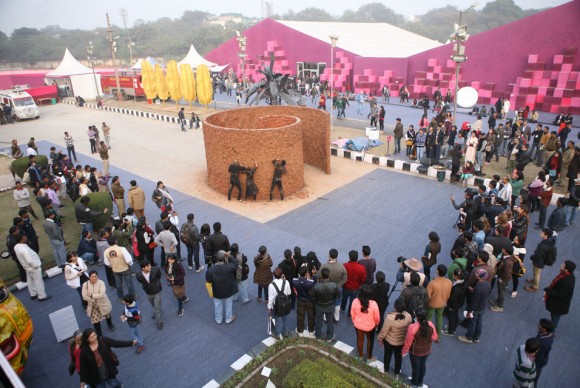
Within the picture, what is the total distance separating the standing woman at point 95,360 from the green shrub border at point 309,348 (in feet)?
5.35

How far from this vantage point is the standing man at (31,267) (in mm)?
7211

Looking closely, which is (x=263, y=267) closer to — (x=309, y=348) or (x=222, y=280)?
(x=222, y=280)

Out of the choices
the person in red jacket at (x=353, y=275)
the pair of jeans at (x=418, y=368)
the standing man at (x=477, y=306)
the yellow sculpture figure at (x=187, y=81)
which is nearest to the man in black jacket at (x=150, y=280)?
the person in red jacket at (x=353, y=275)

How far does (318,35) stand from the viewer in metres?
35.2

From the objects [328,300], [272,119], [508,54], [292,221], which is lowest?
[292,221]

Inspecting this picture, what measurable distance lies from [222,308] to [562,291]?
555 cm

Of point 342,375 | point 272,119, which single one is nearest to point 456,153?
point 272,119

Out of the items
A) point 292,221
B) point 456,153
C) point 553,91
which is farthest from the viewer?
point 553,91

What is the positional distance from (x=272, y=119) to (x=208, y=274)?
34.0 feet

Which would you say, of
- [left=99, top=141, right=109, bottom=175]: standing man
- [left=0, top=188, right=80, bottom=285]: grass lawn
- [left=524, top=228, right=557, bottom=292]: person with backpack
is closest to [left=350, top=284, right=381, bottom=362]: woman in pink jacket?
[left=524, top=228, right=557, bottom=292]: person with backpack

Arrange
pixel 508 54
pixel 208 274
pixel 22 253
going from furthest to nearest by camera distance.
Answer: pixel 508 54
pixel 22 253
pixel 208 274

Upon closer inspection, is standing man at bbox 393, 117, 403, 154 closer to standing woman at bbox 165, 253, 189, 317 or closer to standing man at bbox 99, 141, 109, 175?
standing man at bbox 99, 141, 109, 175

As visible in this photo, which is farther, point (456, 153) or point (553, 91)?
point (553, 91)

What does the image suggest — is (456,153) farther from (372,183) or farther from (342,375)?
(342,375)
